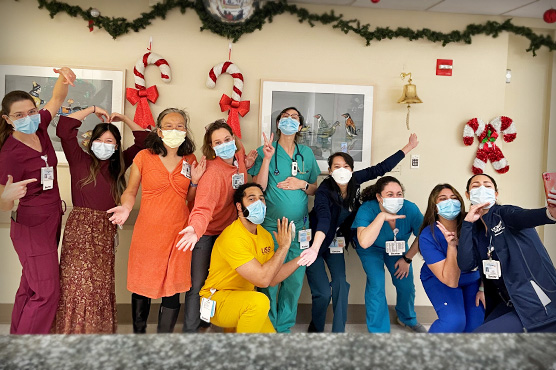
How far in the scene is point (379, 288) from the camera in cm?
201

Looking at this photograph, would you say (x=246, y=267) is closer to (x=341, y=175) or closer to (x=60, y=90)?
(x=341, y=175)

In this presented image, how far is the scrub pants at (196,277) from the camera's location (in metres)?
1.84

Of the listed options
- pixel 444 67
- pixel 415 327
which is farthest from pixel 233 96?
pixel 415 327

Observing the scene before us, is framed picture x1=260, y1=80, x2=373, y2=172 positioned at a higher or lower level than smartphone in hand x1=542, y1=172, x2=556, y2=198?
higher

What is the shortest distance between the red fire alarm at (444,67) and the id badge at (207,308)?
171 cm

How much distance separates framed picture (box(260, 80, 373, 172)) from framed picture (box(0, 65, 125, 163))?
759mm

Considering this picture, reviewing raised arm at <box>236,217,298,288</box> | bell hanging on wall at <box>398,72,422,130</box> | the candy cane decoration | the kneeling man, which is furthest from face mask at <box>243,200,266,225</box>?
the candy cane decoration

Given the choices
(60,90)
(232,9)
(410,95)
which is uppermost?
(232,9)

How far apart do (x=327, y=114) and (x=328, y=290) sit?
0.96 metres

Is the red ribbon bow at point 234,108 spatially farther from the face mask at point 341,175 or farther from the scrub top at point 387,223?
the scrub top at point 387,223

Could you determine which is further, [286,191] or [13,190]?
[286,191]

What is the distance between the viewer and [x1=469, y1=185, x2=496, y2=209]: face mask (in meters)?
1.51

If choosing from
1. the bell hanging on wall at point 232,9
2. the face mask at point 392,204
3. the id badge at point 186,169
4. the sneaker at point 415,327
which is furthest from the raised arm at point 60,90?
the sneaker at point 415,327

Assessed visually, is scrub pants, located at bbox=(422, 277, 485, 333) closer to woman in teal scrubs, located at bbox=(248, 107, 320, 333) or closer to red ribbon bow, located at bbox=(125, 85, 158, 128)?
woman in teal scrubs, located at bbox=(248, 107, 320, 333)
